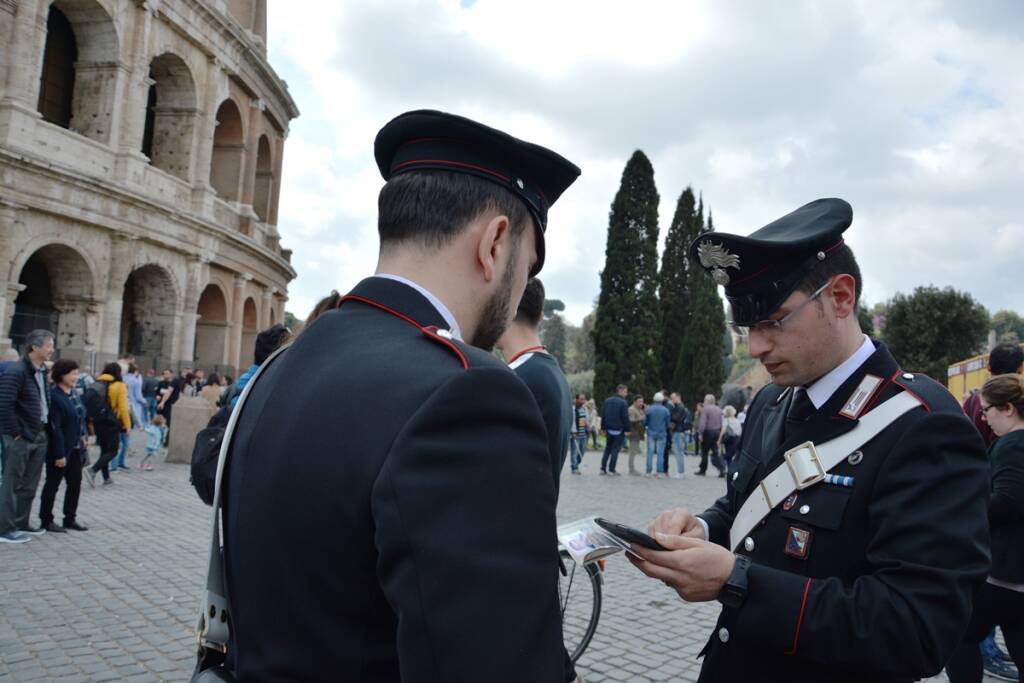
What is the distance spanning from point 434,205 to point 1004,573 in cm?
368

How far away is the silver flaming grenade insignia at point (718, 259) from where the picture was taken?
2.10 m

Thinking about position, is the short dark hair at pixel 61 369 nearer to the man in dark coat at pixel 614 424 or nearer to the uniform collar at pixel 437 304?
the uniform collar at pixel 437 304

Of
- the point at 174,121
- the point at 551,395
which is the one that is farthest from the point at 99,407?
the point at 174,121

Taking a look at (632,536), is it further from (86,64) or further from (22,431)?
(86,64)

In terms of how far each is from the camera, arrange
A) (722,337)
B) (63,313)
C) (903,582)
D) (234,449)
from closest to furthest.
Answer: (234,449) < (903,582) < (63,313) < (722,337)

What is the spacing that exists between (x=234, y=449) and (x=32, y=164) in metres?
20.0

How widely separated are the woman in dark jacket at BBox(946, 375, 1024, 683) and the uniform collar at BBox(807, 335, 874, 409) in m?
2.07

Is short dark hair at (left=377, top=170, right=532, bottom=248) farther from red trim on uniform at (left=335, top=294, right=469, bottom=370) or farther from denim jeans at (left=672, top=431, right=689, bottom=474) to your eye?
denim jeans at (left=672, top=431, right=689, bottom=474)

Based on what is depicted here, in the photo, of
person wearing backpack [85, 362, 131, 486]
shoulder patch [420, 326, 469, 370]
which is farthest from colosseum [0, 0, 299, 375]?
shoulder patch [420, 326, 469, 370]

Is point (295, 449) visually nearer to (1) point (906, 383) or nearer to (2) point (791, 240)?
(2) point (791, 240)

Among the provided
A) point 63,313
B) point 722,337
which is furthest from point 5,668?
point 722,337

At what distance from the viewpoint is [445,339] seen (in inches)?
48.7

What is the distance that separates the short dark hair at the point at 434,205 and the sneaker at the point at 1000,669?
17.6 feet

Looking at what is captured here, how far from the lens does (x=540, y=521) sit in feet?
3.51
